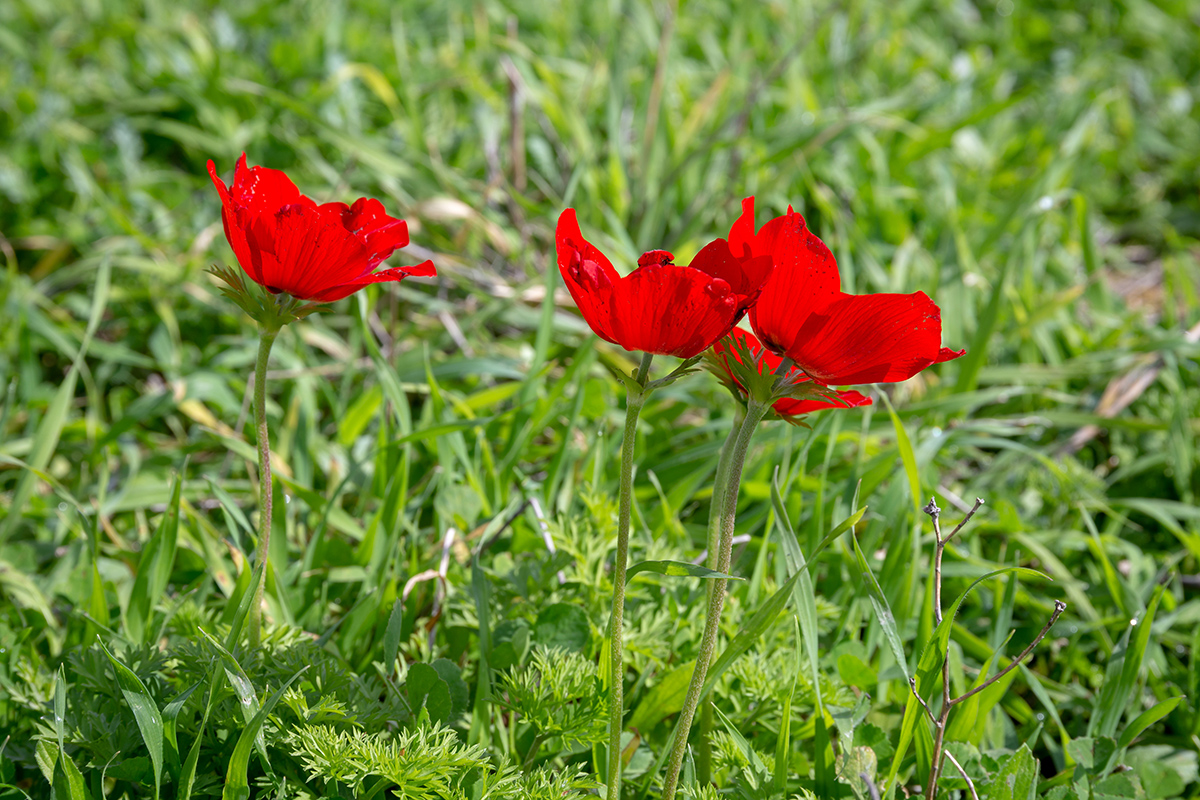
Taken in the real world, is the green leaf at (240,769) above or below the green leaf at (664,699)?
above

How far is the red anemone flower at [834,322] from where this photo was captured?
989mm

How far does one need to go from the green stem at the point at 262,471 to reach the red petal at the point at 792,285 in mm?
580

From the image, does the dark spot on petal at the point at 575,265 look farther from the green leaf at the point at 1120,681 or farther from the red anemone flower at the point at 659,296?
the green leaf at the point at 1120,681

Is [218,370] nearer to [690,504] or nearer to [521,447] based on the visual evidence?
[521,447]

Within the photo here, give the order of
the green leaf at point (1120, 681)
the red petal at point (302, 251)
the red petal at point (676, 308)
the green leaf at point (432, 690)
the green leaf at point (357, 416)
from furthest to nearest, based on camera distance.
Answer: the green leaf at point (357, 416)
the green leaf at point (1120, 681)
the green leaf at point (432, 690)
the red petal at point (302, 251)
the red petal at point (676, 308)

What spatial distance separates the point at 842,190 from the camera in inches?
122

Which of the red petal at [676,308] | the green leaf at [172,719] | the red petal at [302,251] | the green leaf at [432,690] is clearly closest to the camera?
the red petal at [676,308]

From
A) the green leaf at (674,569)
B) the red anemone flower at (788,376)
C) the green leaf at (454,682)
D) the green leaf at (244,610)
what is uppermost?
the red anemone flower at (788,376)

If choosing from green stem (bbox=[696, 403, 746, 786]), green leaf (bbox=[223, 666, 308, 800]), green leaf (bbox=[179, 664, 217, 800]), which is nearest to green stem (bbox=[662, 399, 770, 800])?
green stem (bbox=[696, 403, 746, 786])

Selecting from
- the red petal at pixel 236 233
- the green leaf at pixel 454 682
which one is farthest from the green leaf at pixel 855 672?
the red petal at pixel 236 233

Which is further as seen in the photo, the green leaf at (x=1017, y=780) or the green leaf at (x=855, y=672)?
the green leaf at (x=855, y=672)

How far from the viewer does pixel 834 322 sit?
0.99 meters

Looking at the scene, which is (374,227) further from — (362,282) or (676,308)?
(676,308)

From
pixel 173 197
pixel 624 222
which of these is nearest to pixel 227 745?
pixel 624 222
